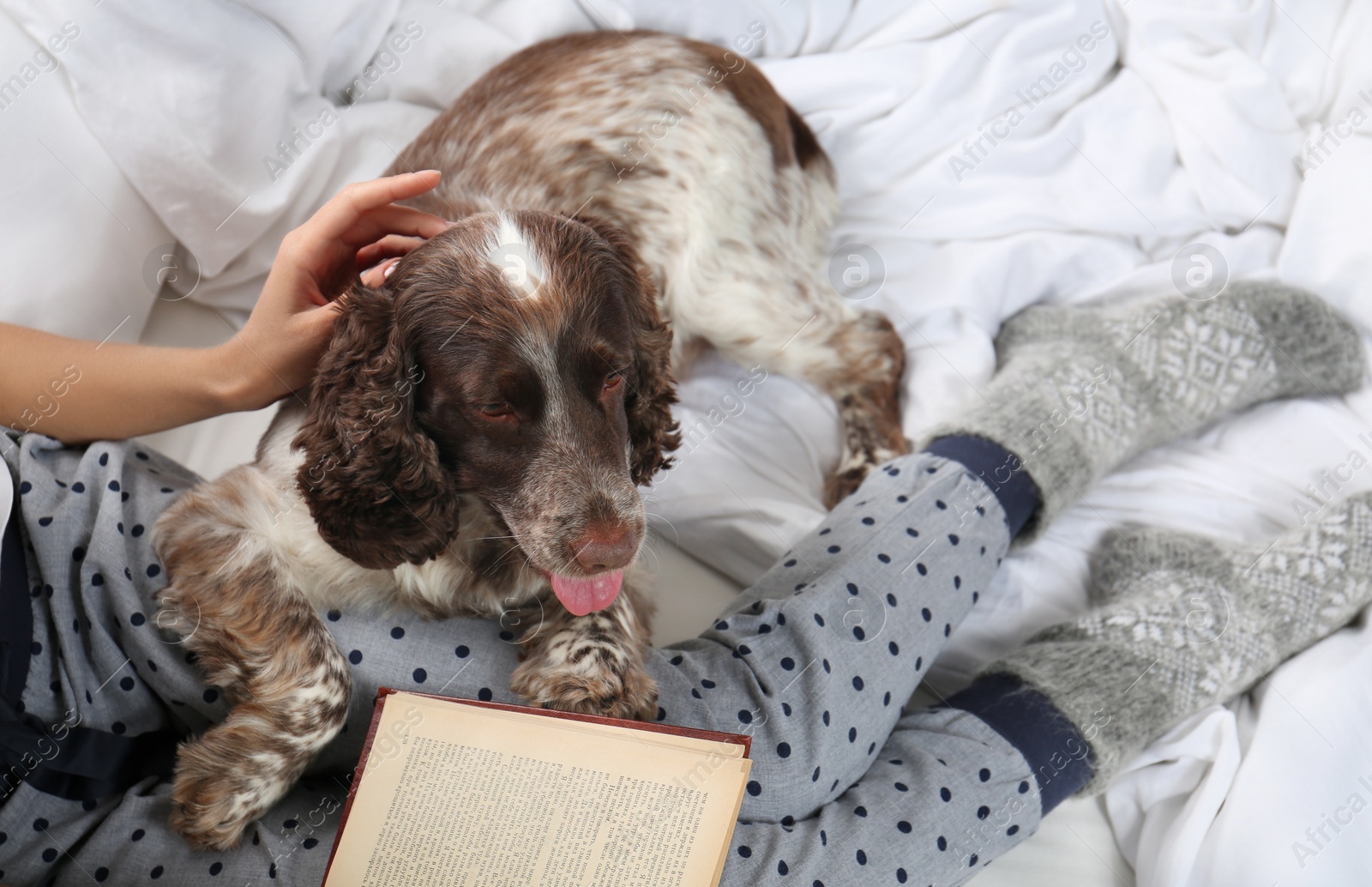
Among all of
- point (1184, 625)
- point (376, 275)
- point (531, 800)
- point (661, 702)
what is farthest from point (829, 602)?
point (376, 275)

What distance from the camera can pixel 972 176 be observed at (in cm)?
281

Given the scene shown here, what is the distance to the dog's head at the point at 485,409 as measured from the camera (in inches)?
57.4

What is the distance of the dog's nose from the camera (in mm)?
1461

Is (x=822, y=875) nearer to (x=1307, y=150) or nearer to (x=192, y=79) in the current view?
(x=192, y=79)

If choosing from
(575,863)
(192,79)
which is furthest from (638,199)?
(575,863)

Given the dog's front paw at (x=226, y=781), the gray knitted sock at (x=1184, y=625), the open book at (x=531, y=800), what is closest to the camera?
the open book at (x=531, y=800)

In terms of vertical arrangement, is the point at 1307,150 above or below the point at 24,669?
above

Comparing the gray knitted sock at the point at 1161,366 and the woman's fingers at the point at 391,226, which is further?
the gray knitted sock at the point at 1161,366

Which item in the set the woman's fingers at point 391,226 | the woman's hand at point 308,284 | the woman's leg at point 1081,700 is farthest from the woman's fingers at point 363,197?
the woman's leg at point 1081,700

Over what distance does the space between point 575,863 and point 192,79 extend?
2046mm

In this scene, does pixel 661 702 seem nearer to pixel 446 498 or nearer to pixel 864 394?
pixel 446 498

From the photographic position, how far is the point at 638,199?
2.41 meters

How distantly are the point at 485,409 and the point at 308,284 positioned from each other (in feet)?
1.50

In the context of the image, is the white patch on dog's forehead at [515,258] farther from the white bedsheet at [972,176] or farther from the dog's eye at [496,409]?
the white bedsheet at [972,176]
